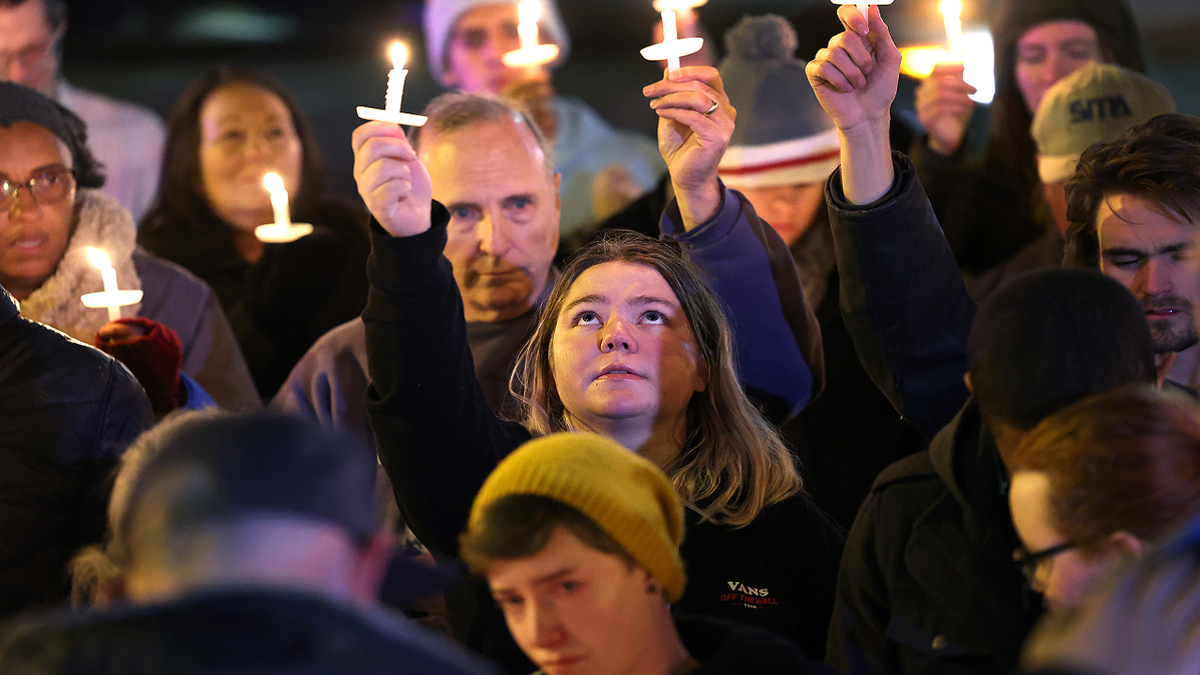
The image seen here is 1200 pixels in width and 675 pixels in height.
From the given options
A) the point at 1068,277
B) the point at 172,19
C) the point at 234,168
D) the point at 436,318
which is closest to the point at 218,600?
the point at 436,318

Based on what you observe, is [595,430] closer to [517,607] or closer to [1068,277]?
[517,607]

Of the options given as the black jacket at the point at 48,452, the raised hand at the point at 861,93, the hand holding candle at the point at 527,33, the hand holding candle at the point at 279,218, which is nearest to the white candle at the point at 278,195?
the hand holding candle at the point at 279,218

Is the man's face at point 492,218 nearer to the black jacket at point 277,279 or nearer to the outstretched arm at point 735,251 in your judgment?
the outstretched arm at point 735,251

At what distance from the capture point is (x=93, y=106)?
4742mm

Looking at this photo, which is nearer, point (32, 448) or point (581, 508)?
point (581, 508)

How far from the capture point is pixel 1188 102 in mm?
4734

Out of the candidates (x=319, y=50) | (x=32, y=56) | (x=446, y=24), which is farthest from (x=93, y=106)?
(x=446, y=24)

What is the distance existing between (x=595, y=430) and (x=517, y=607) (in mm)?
738

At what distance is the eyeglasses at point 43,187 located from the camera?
2699 mm

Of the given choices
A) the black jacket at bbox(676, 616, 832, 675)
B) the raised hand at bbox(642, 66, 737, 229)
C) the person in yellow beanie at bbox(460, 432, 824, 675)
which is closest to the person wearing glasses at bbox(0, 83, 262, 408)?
the raised hand at bbox(642, 66, 737, 229)

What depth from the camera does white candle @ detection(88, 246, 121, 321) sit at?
2609mm

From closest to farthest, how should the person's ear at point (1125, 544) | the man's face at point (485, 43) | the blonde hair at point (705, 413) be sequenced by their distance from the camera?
the person's ear at point (1125, 544)
the blonde hair at point (705, 413)
the man's face at point (485, 43)

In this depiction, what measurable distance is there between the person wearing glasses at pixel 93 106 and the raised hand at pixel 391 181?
2179 millimetres

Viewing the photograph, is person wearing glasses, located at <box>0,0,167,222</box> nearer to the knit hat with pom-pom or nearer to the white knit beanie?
the white knit beanie
